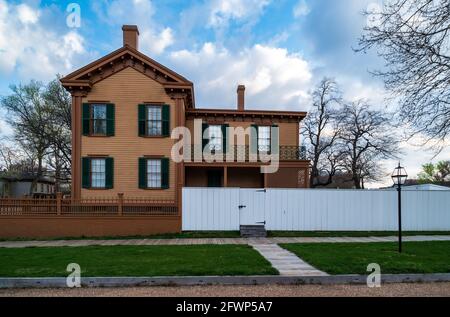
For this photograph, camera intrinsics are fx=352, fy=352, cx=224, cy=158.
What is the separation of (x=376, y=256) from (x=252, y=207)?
21.3 ft

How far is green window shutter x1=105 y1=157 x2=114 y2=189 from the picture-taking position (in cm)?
1859

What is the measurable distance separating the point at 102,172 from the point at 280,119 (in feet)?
36.8

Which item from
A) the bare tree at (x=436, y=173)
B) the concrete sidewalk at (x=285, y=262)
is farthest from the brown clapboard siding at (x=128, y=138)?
the bare tree at (x=436, y=173)

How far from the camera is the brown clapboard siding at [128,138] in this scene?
18766mm

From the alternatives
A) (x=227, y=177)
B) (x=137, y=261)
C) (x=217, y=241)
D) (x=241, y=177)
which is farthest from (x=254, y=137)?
(x=137, y=261)

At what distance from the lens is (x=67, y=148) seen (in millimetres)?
32625

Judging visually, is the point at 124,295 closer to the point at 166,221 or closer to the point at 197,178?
the point at 166,221

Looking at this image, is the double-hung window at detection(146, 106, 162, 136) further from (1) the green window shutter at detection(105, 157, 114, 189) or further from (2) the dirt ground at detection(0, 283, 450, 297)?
(2) the dirt ground at detection(0, 283, 450, 297)

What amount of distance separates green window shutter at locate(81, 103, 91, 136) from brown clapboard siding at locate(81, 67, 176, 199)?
324 mm

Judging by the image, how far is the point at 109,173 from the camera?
18641 mm

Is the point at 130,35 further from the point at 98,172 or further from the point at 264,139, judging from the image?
the point at 264,139

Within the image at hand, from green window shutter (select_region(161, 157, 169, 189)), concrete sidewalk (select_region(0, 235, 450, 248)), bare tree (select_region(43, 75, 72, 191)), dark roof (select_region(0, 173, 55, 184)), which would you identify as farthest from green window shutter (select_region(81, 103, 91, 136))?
dark roof (select_region(0, 173, 55, 184))

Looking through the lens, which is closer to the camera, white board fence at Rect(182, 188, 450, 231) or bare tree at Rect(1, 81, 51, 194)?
white board fence at Rect(182, 188, 450, 231)
